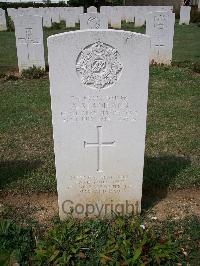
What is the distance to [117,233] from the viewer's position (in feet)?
12.1

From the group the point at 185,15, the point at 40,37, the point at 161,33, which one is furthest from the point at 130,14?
the point at 40,37

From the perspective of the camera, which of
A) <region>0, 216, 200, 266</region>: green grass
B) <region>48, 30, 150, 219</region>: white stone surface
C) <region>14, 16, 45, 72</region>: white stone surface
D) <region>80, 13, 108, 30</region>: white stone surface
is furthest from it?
<region>80, 13, 108, 30</region>: white stone surface

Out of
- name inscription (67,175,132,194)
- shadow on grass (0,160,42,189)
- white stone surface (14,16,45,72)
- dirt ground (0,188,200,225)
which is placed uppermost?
white stone surface (14,16,45,72)

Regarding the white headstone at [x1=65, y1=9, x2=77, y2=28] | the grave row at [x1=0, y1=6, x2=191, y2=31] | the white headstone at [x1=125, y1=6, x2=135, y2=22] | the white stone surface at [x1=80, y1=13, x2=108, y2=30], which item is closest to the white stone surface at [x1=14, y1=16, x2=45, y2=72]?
the white stone surface at [x1=80, y1=13, x2=108, y2=30]

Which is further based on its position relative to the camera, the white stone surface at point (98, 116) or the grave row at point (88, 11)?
the grave row at point (88, 11)

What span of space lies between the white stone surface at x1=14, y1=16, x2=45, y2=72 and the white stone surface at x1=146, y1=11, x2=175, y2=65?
3530mm

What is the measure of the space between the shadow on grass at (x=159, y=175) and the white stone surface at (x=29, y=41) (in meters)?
6.68

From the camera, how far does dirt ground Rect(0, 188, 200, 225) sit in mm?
4160

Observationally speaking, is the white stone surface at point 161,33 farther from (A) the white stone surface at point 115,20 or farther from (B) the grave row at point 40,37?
(A) the white stone surface at point 115,20

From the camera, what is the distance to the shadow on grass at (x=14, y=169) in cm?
493

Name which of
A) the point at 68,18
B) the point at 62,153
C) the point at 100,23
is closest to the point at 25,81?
the point at 100,23

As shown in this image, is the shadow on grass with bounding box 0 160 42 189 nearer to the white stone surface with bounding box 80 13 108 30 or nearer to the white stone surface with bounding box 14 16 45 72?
the white stone surface with bounding box 14 16 45 72

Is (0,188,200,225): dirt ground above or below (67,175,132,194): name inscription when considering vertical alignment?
below

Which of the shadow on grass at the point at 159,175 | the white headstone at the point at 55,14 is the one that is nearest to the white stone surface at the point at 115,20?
the white headstone at the point at 55,14
